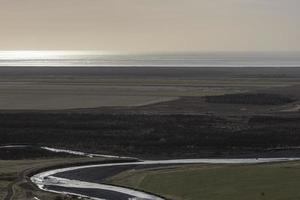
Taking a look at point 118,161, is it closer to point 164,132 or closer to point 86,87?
point 164,132

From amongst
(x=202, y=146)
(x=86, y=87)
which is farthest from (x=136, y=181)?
(x=86, y=87)

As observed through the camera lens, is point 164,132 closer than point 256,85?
Yes

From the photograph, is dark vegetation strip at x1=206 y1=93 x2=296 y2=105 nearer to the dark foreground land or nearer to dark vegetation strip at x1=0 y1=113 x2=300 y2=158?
the dark foreground land

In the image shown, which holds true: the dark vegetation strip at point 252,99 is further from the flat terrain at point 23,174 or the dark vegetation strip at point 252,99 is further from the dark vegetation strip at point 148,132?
the flat terrain at point 23,174

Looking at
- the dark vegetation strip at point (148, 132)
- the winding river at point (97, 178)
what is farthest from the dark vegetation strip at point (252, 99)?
the winding river at point (97, 178)

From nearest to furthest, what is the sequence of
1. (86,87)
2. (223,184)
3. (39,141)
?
(223,184), (39,141), (86,87)

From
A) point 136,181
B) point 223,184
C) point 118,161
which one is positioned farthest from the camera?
point 118,161

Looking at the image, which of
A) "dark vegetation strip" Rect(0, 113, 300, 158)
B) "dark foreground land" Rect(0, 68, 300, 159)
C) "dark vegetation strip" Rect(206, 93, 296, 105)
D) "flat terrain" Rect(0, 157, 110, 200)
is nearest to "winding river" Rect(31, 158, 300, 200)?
"flat terrain" Rect(0, 157, 110, 200)

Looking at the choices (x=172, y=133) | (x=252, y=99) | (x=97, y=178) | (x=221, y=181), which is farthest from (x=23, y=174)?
(x=252, y=99)
